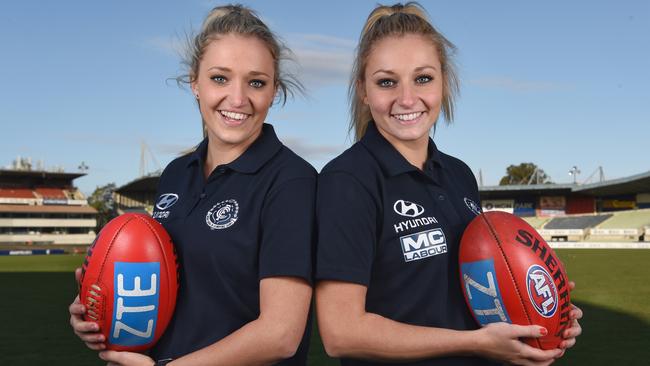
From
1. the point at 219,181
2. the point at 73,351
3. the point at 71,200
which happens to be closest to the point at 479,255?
the point at 219,181

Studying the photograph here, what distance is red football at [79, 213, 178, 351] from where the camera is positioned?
2410 mm

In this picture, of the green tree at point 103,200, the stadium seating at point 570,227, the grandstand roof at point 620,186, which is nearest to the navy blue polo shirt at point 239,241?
the grandstand roof at point 620,186

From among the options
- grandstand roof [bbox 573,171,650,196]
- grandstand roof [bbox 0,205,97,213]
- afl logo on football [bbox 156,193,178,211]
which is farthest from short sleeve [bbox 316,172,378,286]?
grandstand roof [bbox 0,205,97,213]

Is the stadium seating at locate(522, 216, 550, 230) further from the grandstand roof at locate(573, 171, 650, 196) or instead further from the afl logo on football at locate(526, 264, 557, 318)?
the afl logo on football at locate(526, 264, 557, 318)

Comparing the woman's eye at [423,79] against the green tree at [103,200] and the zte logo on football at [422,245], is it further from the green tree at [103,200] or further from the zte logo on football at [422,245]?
the green tree at [103,200]

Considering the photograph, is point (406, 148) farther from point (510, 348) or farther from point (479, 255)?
point (510, 348)

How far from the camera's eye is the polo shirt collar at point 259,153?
2422 mm

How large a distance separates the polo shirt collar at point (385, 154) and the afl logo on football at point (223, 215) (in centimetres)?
53

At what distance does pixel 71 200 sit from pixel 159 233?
69768 millimetres

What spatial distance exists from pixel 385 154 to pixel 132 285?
1.05m

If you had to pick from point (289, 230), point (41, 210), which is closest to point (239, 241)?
point (289, 230)

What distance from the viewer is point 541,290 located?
7.71 feet

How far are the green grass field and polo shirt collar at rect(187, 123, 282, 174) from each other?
14.3 ft

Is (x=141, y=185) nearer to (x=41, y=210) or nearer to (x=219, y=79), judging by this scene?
(x=41, y=210)
